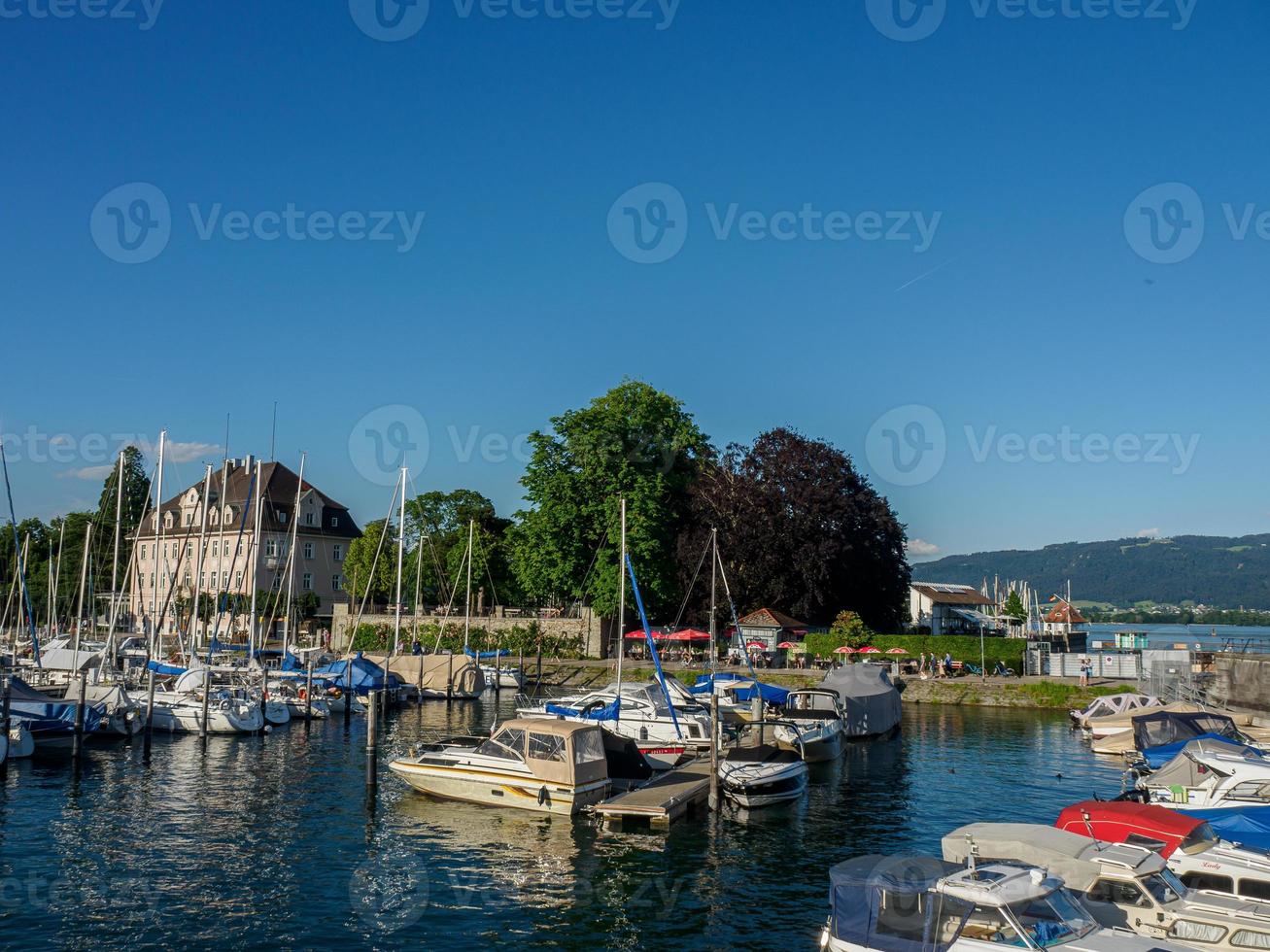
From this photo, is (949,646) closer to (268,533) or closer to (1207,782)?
(1207,782)

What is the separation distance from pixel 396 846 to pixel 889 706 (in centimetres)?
3088

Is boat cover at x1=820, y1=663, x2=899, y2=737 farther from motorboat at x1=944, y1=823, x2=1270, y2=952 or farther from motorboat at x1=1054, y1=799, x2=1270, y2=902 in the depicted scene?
motorboat at x1=944, y1=823, x2=1270, y2=952

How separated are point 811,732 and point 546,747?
1495 cm

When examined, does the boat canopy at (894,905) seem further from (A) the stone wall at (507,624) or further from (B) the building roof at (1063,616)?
(B) the building roof at (1063,616)

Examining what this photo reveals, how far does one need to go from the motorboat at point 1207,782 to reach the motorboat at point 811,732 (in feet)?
41.4

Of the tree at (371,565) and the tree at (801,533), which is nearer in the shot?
the tree at (801,533)

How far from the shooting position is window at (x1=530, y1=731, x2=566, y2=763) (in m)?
30.7

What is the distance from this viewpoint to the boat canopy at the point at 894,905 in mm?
15688

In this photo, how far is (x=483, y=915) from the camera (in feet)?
71.8

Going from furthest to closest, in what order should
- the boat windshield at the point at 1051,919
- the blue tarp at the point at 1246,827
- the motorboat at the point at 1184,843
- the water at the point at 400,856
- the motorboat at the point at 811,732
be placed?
1. the motorboat at the point at 811,732
2. the blue tarp at the point at 1246,827
3. the water at the point at 400,856
4. the motorboat at the point at 1184,843
5. the boat windshield at the point at 1051,919

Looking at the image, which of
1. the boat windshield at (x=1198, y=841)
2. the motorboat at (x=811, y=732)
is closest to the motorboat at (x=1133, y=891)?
the boat windshield at (x=1198, y=841)

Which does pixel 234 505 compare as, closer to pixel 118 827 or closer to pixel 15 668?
pixel 15 668

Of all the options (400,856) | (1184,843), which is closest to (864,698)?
(400,856)

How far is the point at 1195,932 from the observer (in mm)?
17844
